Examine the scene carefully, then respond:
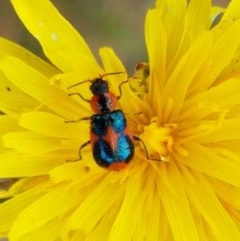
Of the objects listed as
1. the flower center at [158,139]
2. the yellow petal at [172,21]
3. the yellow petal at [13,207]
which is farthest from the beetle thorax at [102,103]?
the yellow petal at [13,207]

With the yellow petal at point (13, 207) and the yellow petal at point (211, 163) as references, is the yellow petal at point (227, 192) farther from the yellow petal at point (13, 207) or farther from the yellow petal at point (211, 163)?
the yellow petal at point (13, 207)

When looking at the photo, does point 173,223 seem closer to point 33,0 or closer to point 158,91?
point 158,91

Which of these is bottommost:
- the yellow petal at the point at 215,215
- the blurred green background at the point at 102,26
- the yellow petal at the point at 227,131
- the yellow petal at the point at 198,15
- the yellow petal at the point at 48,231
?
the yellow petal at the point at 215,215

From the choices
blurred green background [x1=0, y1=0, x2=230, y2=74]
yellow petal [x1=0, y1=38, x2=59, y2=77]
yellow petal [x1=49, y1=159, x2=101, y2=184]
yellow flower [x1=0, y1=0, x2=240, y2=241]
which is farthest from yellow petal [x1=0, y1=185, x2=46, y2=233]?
blurred green background [x1=0, y1=0, x2=230, y2=74]

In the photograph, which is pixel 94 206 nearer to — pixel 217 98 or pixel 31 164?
pixel 31 164

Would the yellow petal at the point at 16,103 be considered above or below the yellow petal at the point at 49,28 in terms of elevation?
below

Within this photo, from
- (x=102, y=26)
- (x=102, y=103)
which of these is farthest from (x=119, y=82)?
(x=102, y=26)

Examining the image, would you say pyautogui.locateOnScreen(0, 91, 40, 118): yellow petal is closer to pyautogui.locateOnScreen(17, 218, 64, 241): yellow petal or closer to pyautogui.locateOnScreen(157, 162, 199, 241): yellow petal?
pyautogui.locateOnScreen(17, 218, 64, 241): yellow petal
